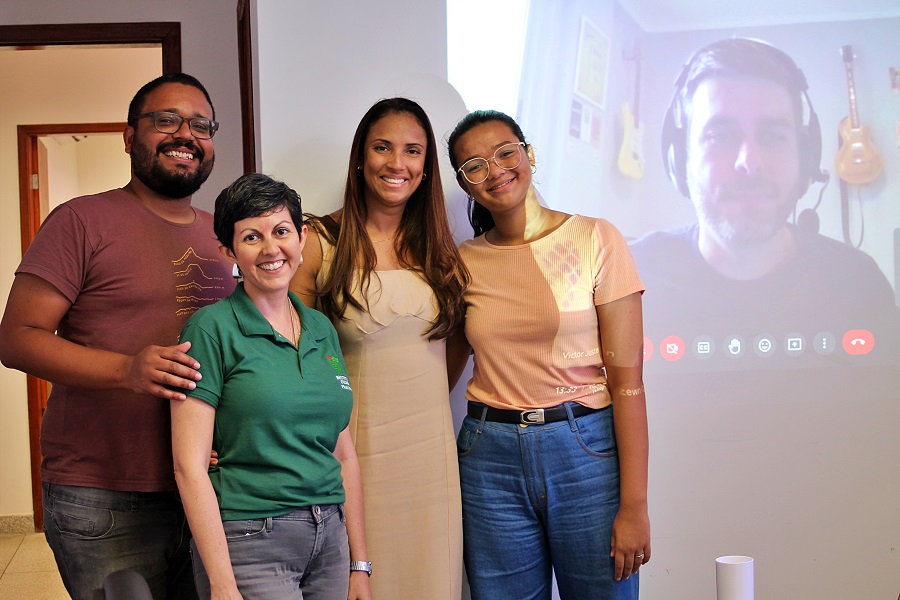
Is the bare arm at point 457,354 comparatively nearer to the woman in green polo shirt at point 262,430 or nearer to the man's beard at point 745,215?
the woman in green polo shirt at point 262,430

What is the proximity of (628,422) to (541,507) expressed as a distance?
0.26 meters

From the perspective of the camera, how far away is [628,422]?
1.96m

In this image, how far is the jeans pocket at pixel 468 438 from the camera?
79.9 inches

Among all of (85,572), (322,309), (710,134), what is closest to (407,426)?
(322,309)

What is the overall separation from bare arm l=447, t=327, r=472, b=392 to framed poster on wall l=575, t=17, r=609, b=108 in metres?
0.81

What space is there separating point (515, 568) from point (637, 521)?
0.29 meters

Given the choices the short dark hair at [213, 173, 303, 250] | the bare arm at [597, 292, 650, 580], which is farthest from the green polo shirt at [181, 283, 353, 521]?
the bare arm at [597, 292, 650, 580]

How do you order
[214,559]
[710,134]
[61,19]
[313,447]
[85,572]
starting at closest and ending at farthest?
[214,559], [313,447], [85,572], [710,134], [61,19]

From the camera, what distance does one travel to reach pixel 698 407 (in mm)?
2529

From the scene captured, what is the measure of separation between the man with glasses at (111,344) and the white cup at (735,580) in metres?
1.12

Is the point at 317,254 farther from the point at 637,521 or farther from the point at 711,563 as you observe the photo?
the point at 711,563

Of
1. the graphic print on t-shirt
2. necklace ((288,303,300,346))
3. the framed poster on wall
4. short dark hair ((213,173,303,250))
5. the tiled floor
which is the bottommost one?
the tiled floor

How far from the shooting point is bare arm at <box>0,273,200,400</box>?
1.60 metres

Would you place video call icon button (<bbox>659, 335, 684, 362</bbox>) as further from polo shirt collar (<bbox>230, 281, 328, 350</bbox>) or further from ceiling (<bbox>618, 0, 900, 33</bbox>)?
polo shirt collar (<bbox>230, 281, 328, 350</bbox>)
